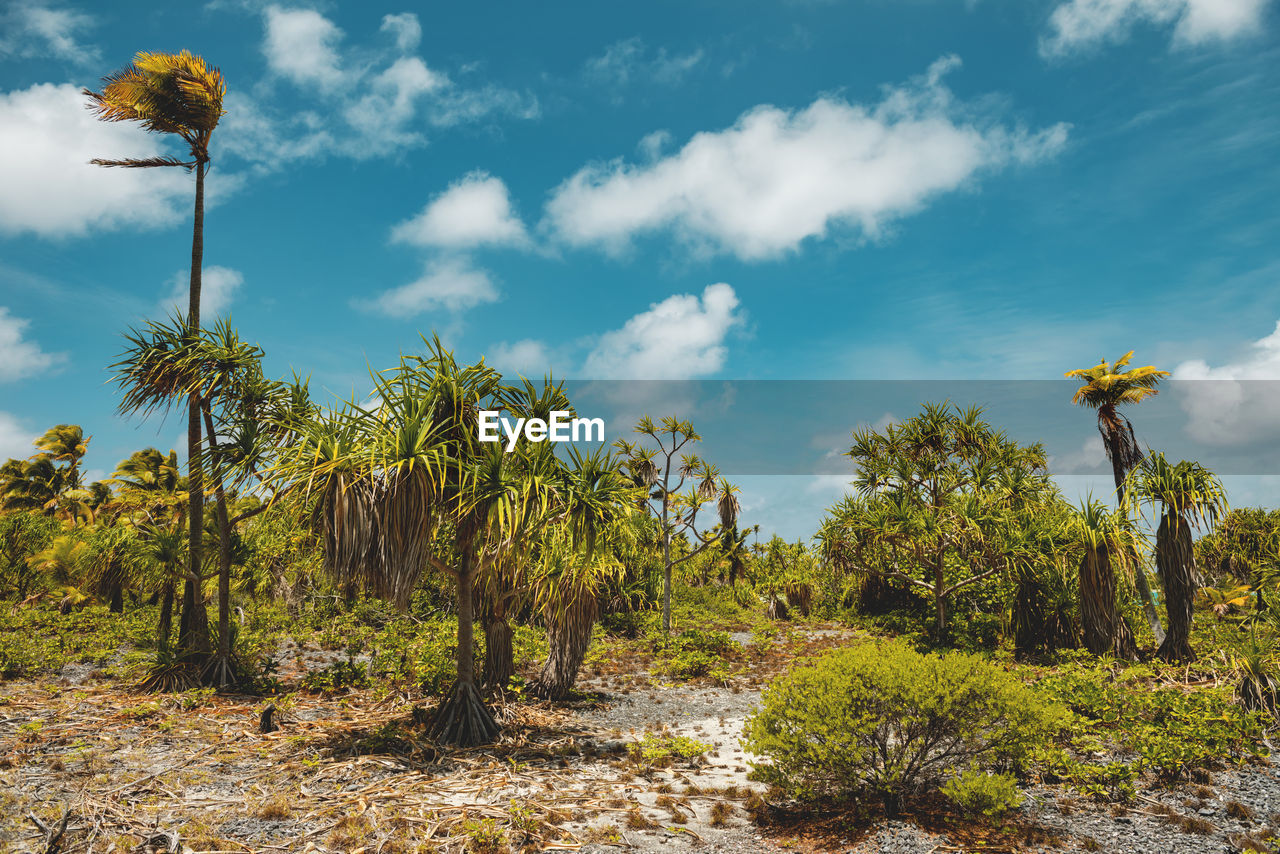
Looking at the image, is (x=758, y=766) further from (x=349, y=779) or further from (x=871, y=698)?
(x=349, y=779)

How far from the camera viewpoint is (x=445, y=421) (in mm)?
9156

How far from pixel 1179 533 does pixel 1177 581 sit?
0.95m

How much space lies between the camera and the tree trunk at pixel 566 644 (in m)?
11.8

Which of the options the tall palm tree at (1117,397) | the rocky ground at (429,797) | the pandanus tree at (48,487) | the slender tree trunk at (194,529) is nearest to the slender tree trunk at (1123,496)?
the tall palm tree at (1117,397)

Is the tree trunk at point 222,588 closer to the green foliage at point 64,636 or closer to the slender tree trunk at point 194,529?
the slender tree trunk at point 194,529

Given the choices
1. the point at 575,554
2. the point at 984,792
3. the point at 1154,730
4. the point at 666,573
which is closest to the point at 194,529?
the point at 575,554

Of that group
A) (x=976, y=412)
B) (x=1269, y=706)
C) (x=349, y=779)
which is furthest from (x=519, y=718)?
(x=976, y=412)

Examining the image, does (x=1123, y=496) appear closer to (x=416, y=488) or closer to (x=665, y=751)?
(x=665, y=751)

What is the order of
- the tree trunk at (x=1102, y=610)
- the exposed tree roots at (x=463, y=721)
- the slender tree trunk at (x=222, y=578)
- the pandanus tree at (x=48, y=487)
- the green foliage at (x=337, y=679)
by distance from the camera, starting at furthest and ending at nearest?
1. the pandanus tree at (x=48, y=487)
2. the tree trunk at (x=1102, y=610)
3. the green foliage at (x=337, y=679)
4. the slender tree trunk at (x=222, y=578)
5. the exposed tree roots at (x=463, y=721)

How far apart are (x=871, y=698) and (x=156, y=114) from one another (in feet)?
51.2

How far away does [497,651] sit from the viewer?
1146 centimetres

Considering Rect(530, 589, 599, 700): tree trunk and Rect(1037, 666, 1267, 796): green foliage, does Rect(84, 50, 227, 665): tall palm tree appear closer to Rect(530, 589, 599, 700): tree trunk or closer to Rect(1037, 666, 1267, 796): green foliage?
Rect(530, 589, 599, 700): tree trunk

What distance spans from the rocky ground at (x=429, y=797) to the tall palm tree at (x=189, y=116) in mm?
3035

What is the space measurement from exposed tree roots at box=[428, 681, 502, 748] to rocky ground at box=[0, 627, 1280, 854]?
0.28 m
